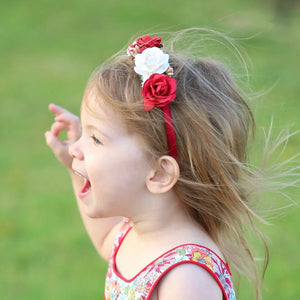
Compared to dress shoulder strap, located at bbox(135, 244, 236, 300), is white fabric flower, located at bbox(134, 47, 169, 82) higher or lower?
higher

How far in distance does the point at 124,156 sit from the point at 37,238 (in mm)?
2655

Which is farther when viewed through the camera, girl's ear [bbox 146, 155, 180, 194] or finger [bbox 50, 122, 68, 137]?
finger [bbox 50, 122, 68, 137]

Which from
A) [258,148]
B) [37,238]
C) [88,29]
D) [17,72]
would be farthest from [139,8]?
[258,148]

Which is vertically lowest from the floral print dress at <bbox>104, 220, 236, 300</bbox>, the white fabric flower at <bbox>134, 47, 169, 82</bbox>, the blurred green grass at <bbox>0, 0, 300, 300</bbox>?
the blurred green grass at <bbox>0, 0, 300, 300</bbox>

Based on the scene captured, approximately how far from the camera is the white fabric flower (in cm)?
203

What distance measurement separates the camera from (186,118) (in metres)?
2.02

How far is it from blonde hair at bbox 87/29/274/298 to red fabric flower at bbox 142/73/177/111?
0.09 feet

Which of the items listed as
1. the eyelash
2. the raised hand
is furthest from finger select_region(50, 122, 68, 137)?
the eyelash

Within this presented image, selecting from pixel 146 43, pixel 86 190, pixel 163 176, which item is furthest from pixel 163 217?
pixel 146 43

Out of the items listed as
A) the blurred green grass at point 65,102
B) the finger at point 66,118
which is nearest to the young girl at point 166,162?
the blurred green grass at point 65,102

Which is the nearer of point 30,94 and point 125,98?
point 125,98

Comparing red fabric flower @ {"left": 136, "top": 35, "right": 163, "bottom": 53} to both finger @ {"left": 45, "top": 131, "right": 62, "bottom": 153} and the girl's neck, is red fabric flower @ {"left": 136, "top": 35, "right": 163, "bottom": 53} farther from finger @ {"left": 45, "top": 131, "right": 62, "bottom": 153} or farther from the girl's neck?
finger @ {"left": 45, "top": 131, "right": 62, "bottom": 153}

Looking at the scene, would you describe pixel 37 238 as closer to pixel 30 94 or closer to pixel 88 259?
pixel 88 259

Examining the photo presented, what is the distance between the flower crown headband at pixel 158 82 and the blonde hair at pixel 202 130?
0.02 m
